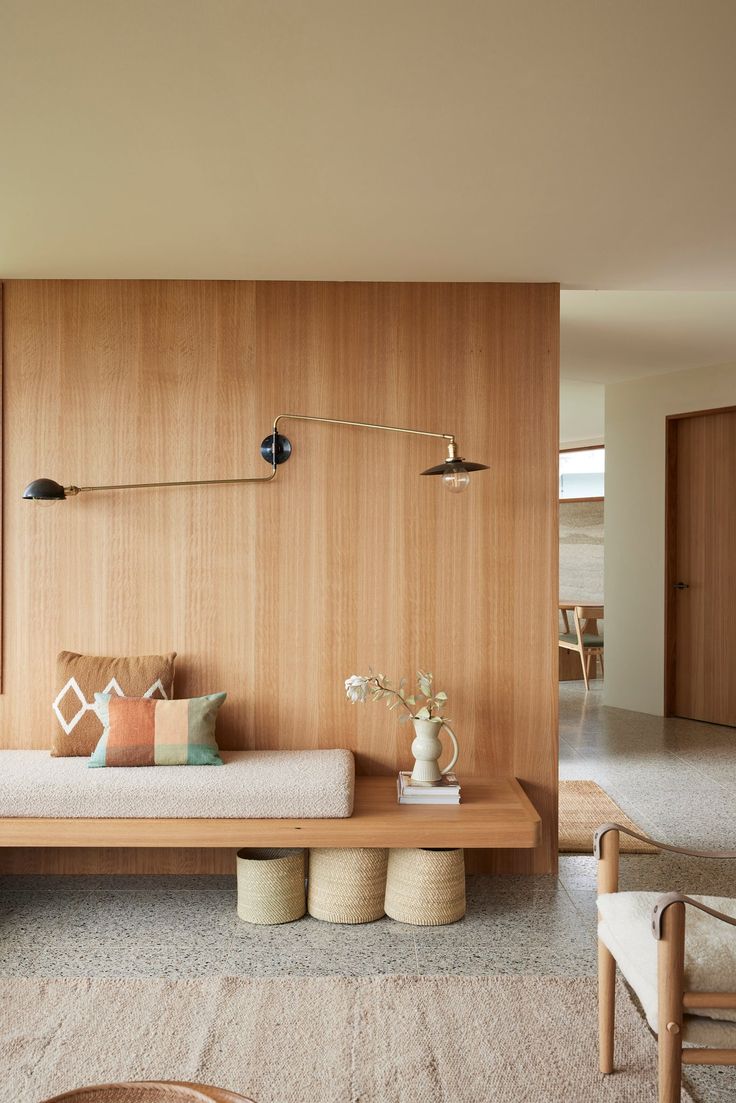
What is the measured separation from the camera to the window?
10688 millimetres

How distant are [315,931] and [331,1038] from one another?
757 mm

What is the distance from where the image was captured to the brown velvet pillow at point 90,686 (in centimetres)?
365

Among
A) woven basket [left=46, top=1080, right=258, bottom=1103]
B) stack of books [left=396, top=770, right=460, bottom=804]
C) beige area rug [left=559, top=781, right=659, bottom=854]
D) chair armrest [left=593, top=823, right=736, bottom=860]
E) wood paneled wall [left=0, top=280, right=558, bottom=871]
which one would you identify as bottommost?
beige area rug [left=559, top=781, right=659, bottom=854]

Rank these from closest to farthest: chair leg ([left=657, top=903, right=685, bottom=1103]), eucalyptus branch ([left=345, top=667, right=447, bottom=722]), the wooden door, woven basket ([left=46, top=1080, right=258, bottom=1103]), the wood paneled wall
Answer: woven basket ([left=46, top=1080, right=258, bottom=1103])
chair leg ([left=657, top=903, right=685, bottom=1103])
eucalyptus branch ([left=345, top=667, right=447, bottom=722])
the wood paneled wall
the wooden door

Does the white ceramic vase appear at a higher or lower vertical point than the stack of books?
higher

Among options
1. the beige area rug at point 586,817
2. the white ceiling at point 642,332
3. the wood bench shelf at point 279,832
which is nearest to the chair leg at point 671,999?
the wood bench shelf at point 279,832

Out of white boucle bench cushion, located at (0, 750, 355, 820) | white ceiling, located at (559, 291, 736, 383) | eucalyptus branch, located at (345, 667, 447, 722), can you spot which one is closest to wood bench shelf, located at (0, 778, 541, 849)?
white boucle bench cushion, located at (0, 750, 355, 820)

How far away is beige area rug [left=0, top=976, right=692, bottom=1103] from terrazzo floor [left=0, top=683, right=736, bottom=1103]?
12 cm

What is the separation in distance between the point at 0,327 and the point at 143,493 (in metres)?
0.92

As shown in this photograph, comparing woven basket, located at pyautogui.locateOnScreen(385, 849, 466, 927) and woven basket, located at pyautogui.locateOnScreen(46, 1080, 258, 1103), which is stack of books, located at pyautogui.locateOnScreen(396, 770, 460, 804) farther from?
woven basket, located at pyautogui.locateOnScreen(46, 1080, 258, 1103)

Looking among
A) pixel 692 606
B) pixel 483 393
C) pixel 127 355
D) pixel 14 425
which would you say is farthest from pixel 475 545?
pixel 692 606

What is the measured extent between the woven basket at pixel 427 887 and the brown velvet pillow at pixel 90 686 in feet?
3.86

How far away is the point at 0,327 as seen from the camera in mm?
3896

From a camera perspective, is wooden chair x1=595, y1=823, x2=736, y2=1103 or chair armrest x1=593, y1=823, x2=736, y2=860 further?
chair armrest x1=593, y1=823, x2=736, y2=860
